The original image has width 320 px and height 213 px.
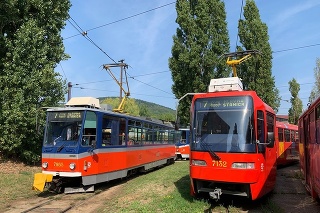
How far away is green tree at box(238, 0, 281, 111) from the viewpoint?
3103 cm

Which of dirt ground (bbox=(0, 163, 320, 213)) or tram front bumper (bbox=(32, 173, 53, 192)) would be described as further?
tram front bumper (bbox=(32, 173, 53, 192))

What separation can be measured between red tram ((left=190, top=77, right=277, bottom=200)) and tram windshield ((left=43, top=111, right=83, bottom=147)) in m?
4.35

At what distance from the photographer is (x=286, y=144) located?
21094 millimetres

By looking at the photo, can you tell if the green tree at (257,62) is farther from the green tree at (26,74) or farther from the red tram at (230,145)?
the red tram at (230,145)

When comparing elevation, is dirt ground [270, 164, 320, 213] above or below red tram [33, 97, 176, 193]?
below

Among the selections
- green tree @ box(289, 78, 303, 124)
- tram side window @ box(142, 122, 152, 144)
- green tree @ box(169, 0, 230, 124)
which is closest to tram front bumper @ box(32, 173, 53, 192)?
tram side window @ box(142, 122, 152, 144)

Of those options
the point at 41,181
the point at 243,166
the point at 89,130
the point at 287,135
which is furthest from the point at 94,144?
the point at 287,135

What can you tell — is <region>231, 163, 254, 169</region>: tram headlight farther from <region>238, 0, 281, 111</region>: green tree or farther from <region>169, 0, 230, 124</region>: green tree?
<region>238, 0, 281, 111</region>: green tree

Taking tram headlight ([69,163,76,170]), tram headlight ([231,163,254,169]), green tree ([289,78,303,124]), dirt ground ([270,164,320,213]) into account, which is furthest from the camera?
green tree ([289,78,303,124])

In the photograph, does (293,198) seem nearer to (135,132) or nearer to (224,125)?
(224,125)

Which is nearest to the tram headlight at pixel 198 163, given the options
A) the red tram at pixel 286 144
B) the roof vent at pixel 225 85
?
the roof vent at pixel 225 85

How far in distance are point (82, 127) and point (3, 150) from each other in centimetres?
748

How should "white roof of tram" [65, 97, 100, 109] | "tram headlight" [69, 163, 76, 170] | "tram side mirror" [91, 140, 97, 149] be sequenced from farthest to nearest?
"white roof of tram" [65, 97, 100, 109]
"tram side mirror" [91, 140, 97, 149]
"tram headlight" [69, 163, 76, 170]

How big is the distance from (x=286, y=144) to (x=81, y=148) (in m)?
14.5
